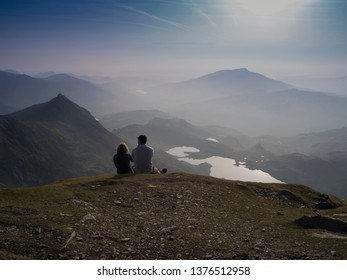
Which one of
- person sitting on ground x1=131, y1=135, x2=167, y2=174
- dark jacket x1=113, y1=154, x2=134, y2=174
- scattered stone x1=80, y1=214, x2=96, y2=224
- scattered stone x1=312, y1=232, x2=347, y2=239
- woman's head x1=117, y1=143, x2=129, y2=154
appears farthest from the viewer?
dark jacket x1=113, y1=154, x2=134, y2=174

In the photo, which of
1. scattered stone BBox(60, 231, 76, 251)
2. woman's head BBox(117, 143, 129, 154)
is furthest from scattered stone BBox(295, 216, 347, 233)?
woman's head BBox(117, 143, 129, 154)

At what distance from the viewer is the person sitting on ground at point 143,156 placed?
31.6 m

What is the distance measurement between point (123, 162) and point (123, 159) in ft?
1.21

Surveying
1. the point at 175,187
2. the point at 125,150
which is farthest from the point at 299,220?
the point at 125,150

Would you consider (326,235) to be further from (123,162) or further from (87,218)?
(123,162)

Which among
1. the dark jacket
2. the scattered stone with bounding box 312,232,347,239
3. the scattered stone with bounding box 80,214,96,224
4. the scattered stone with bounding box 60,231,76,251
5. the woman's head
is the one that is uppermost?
the woman's head

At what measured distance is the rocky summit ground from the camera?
1452 centimetres

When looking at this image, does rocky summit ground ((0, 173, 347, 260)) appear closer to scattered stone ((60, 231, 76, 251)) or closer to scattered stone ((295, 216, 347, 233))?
scattered stone ((60, 231, 76, 251))

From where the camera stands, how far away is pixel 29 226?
1608 centimetres

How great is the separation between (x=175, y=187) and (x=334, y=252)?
52.4 feet

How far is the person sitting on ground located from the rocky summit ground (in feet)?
13.7

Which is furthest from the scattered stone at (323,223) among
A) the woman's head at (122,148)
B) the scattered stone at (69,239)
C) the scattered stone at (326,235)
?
the woman's head at (122,148)

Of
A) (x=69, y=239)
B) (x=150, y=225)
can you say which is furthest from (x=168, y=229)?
(x=69, y=239)

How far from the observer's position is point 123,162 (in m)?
32.7
